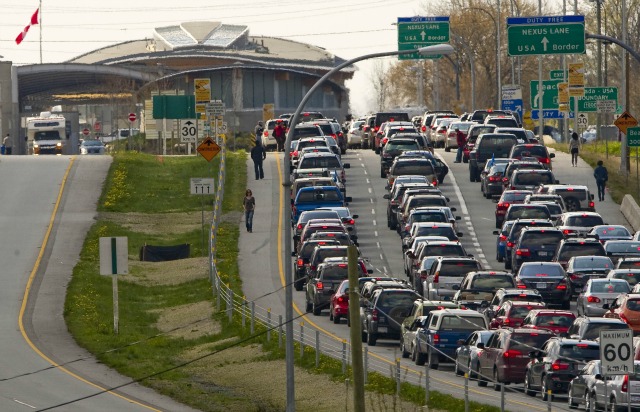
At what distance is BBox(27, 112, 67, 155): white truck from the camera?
9919cm

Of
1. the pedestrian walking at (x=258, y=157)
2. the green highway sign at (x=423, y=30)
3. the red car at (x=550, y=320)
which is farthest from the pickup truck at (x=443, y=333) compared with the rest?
the green highway sign at (x=423, y=30)

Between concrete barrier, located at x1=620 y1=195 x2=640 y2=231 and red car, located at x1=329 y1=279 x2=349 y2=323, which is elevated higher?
concrete barrier, located at x1=620 y1=195 x2=640 y2=231

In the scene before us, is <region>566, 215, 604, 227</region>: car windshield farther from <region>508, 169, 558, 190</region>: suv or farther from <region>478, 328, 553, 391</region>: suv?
<region>478, 328, 553, 391</region>: suv

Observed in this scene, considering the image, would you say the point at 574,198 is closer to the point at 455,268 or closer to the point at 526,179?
the point at 526,179

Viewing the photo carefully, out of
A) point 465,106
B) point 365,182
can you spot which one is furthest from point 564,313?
point 465,106

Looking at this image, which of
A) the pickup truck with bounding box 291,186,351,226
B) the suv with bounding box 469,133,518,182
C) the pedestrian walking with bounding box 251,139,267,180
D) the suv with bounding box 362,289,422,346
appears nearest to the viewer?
the suv with bounding box 362,289,422,346

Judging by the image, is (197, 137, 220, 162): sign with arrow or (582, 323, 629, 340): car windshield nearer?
(582, 323, 629, 340): car windshield

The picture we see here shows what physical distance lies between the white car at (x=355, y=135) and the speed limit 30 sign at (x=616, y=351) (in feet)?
221

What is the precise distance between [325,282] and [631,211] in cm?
2015

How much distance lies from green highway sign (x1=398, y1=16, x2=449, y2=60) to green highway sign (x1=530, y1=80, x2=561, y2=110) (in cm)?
561

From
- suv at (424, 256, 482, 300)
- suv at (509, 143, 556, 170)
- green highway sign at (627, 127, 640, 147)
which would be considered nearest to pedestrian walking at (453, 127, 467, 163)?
suv at (509, 143, 556, 170)

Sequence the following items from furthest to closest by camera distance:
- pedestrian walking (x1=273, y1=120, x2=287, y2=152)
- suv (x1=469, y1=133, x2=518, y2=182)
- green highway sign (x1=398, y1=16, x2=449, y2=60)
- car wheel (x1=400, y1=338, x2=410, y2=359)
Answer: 1. green highway sign (x1=398, y1=16, x2=449, y2=60)
2. pedestrian walking (x1=273, y1=120, x2=287, y2=152)
3. suv (x1=469, y1=133, x2=518, y2=182)
4. car wheel (x1=400, y1=338, x2=410, y2=359)

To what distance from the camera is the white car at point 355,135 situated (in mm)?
89062

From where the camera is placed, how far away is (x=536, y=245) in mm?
45094
